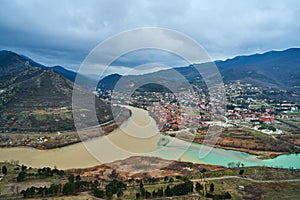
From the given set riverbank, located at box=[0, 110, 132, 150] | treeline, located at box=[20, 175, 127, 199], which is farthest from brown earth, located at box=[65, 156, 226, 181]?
riverbank, located at box=[0, 110, 132, 150]

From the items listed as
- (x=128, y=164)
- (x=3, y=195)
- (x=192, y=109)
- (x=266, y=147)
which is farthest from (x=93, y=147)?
(x=192, y=109)

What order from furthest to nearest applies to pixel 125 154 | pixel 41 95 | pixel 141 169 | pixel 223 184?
1. pixel 41 95
2. pixel 125 154
3. pixel 141 169
4. pixel 223 184

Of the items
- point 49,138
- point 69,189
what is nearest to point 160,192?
point 69,189

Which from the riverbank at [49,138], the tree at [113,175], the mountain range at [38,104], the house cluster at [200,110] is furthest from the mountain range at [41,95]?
the tree at [113,175]

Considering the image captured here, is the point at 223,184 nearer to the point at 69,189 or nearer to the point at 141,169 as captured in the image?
the point at 141,169

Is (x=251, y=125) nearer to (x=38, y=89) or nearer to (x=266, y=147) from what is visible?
(x=266, y=147)

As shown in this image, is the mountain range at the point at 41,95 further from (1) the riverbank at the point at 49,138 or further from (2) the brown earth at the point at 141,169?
(2) the brown earth at the point at 141,169

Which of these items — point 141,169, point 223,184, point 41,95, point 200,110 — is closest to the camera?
point 223,184

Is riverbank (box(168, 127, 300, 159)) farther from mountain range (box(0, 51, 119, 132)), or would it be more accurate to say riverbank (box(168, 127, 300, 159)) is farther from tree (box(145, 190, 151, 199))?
mountain range (box(0, 51, 119, 132))
